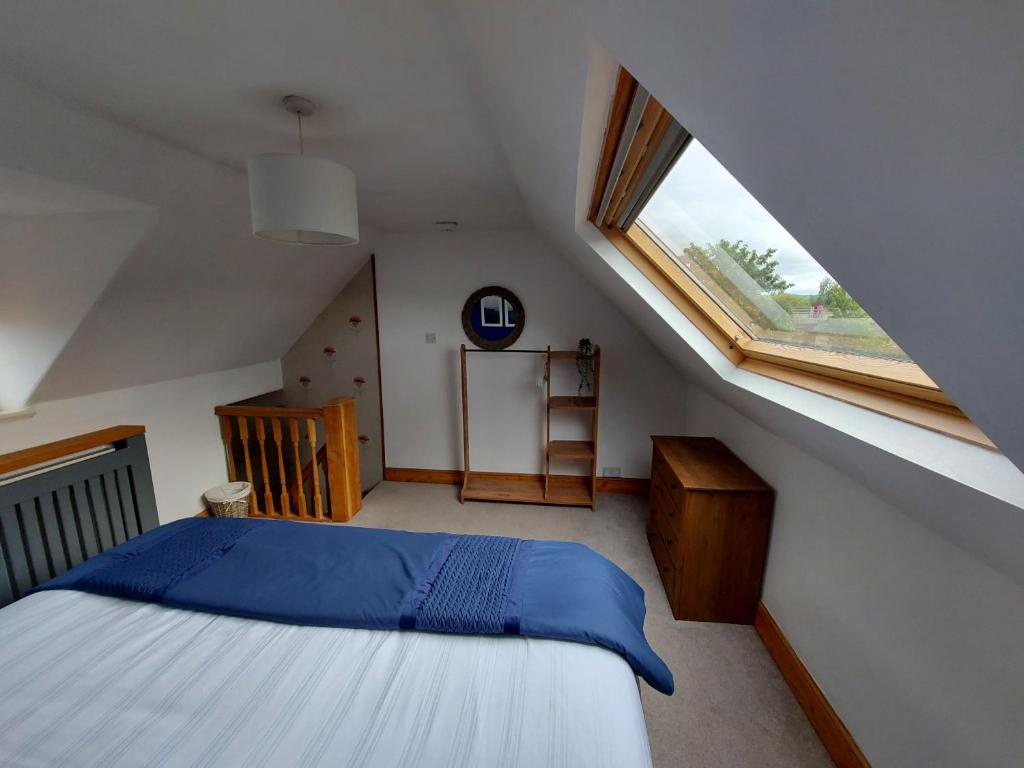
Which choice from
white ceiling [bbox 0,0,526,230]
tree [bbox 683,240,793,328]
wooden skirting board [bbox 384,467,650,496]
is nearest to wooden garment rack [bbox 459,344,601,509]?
wooden skirting board [bbox 384,467,650,496]

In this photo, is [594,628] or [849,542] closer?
[594,628]

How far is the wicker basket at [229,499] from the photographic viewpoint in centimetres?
286

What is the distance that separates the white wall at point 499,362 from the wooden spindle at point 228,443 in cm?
114

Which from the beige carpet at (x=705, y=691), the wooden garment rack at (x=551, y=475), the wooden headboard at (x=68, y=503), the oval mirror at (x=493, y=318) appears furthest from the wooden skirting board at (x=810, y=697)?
the wooden headboard at (x=68, y=503)

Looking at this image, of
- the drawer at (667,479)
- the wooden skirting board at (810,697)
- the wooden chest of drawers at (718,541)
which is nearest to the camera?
the wooden skirting board at (810,697)

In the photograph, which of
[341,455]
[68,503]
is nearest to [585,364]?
[341,455]

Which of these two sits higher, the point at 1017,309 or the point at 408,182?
the point at 408,182

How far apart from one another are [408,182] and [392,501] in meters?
2.32

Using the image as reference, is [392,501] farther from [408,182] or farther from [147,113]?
[147,113]

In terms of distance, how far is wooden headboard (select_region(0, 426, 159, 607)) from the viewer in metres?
1.67

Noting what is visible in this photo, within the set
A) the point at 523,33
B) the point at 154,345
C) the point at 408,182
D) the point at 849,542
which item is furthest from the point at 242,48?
the point at 849,542

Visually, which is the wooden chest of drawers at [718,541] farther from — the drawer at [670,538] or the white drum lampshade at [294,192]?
the white drum lampshade at [294,192]

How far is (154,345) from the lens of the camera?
236cm

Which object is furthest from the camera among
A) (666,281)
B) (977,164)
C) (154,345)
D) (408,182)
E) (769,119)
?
(154,345)
